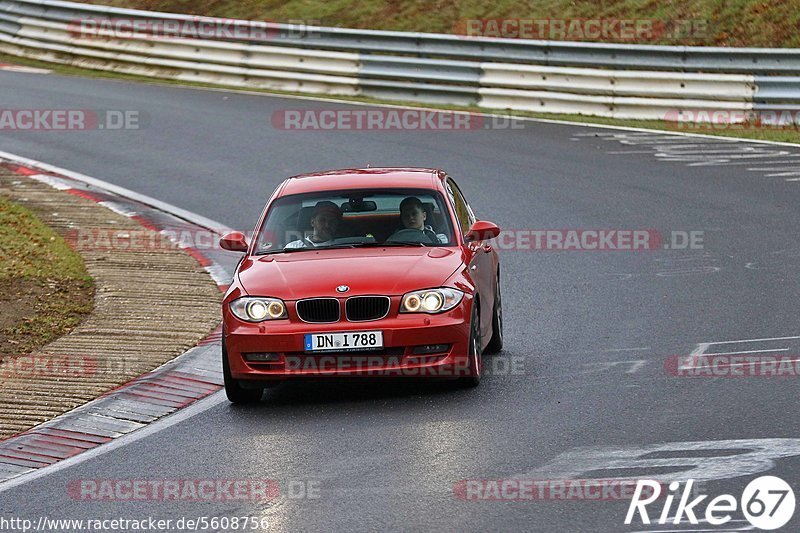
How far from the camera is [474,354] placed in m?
10.1

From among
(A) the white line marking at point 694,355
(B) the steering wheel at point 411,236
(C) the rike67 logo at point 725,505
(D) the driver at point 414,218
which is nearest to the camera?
(C) the rike67 logo at point 725,505

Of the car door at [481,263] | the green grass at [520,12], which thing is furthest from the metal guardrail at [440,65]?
the car door at [481,263]

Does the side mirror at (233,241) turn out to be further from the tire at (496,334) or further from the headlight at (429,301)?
the tire at (496,334)

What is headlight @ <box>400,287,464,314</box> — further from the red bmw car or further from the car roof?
the car roof

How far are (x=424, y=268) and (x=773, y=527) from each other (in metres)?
3.94

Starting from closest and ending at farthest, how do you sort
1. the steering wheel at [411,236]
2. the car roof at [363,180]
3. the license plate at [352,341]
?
the license plate at [352,341], the steering wheel at [411,236], the car roof at [363,180]

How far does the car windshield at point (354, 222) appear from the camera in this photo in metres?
11.0

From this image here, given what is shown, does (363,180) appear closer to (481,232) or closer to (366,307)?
(481,232)

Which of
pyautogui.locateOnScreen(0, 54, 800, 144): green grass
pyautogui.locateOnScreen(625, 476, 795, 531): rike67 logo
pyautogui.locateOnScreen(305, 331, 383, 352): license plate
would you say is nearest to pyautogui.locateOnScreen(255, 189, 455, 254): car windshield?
pyautogui.locateOnScreen(305, 331, 383, 352): license plate

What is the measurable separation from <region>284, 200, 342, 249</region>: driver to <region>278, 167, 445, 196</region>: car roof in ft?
0.99

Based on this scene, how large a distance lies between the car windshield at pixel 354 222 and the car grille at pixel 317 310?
1.04 m

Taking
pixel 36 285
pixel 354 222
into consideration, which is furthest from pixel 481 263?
pixel 36 285

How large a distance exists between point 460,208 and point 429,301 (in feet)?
6.47

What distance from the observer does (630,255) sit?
15.2 metres
